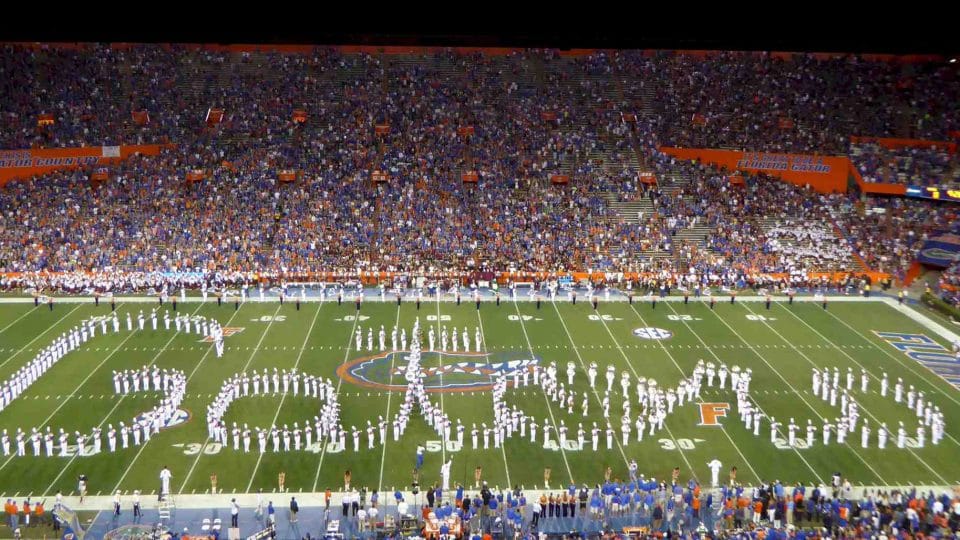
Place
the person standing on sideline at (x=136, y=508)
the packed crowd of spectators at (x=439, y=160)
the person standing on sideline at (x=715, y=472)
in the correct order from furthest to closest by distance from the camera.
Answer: the packed crowd of spectators at (x=439, y=160)
the person standing on sideline at (x=715, y=472)
the person standing on sideline at (x=136, y=508)

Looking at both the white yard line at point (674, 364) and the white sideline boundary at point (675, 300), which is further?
the white sideline boundary at point (675, 300)

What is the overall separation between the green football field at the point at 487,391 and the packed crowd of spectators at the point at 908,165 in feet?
37.2

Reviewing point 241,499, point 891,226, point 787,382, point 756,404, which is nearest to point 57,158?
point 241,499

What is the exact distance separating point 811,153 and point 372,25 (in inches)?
975

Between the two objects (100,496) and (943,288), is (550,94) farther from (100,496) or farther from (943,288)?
(100,496)

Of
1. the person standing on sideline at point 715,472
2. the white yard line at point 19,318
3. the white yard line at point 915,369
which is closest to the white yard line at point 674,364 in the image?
the person standing on sideline at point 715,472

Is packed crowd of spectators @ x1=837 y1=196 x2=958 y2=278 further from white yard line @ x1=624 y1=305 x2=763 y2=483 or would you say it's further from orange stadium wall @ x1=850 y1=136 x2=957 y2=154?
white yard line @ x1=624 y1=305 x2=763 y2=483

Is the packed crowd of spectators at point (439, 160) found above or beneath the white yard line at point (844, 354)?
above

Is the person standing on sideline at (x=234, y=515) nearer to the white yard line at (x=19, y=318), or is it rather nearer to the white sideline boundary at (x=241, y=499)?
the white sideline boundary at (x=241, y=499)

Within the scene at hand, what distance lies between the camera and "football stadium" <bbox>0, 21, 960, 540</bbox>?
21484 millimetres

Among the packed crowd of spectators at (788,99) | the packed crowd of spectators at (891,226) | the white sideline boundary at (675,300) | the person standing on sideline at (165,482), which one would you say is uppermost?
the packed crowd of spectators at (788,99)

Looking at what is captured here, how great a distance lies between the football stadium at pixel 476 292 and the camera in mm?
21484

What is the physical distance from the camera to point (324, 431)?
24.4m

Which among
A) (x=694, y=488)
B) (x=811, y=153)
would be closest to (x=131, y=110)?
(x=811, y=153)
